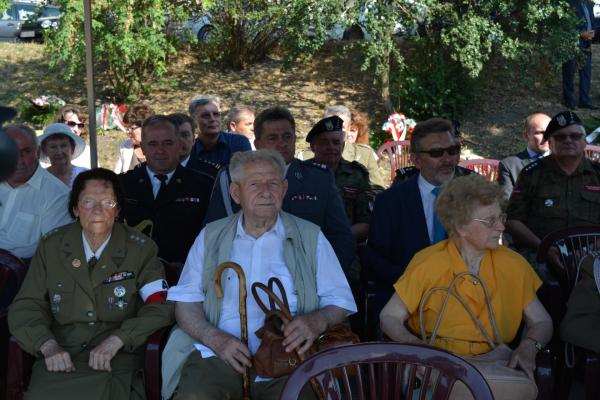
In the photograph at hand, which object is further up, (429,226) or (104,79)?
(104,79)

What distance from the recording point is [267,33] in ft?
43.7

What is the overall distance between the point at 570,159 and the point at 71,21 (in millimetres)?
8647

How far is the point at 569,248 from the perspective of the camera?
3.89 meters

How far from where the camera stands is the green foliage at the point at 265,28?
9969mm

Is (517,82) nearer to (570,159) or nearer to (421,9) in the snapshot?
(421,9)

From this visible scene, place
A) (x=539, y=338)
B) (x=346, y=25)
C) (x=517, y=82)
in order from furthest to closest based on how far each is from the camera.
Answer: (x=517, y=82) < (x=346, y=25) < (x=539, y=338)

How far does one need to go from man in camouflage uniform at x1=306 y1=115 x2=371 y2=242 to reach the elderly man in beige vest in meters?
1.53

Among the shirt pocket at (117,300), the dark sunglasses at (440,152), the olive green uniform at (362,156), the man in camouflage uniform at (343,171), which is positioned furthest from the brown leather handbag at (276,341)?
the olive green uniform at (362,156)

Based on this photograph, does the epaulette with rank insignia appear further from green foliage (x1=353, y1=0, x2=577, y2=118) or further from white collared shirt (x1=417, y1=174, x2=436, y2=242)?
green foliage (x1=353, y1=0, x2=577, y2=118)

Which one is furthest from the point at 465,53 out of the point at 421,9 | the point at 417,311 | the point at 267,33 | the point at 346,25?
the point at 417,311

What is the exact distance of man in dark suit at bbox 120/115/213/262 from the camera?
432 centimetres

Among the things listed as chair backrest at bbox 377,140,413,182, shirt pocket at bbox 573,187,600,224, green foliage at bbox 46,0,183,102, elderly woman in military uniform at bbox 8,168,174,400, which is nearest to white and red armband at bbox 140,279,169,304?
elderly woman in military uniform at bbox 8,168,174,400

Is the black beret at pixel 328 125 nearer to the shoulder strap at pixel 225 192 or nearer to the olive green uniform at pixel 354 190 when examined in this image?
the olive green uniform at pixel 354 190

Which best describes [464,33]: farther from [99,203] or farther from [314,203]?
[99,203]
